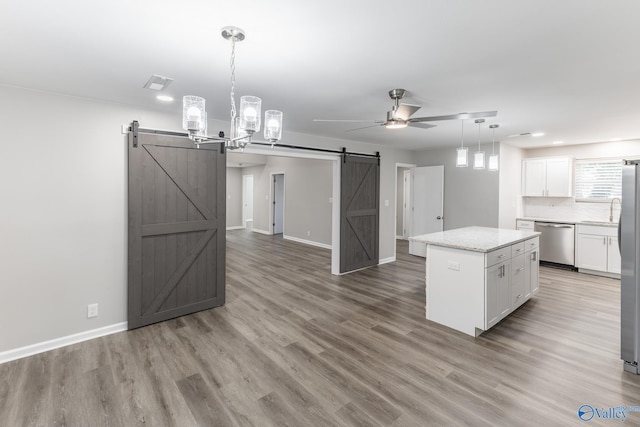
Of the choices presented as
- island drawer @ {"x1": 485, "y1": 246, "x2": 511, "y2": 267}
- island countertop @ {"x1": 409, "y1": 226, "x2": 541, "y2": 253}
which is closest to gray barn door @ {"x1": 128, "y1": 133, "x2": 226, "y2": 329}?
island countertop @ {"x1": 409, "y1": 226, "x2": 541, "y2": 253}

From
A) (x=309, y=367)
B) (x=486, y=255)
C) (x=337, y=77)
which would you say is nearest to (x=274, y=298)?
(x=309, y=367)

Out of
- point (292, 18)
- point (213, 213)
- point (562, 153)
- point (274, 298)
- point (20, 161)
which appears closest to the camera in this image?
point (292, 18)

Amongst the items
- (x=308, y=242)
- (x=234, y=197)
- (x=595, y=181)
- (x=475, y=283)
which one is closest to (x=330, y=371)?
(x=475, y=283)

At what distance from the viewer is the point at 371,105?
338cm

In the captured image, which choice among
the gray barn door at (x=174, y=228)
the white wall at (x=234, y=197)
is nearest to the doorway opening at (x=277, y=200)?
the white wall at (x=234, y=197)

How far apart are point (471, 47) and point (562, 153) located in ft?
18.9

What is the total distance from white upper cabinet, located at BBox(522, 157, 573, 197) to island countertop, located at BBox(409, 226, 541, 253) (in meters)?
2.80

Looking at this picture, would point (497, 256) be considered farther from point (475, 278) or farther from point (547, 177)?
point (547, 177)

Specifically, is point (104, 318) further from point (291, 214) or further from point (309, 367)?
→ point (291, 214)

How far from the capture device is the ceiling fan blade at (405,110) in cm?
273

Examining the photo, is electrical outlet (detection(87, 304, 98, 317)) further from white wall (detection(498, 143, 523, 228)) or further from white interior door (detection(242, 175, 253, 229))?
white interior door (detection(242, 175, 253, 229))

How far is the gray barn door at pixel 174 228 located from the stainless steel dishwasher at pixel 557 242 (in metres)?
6.11

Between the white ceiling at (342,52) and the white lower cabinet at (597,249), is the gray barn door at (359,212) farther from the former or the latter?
the white lower cabinet at (597,249)

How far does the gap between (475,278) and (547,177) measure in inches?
177
